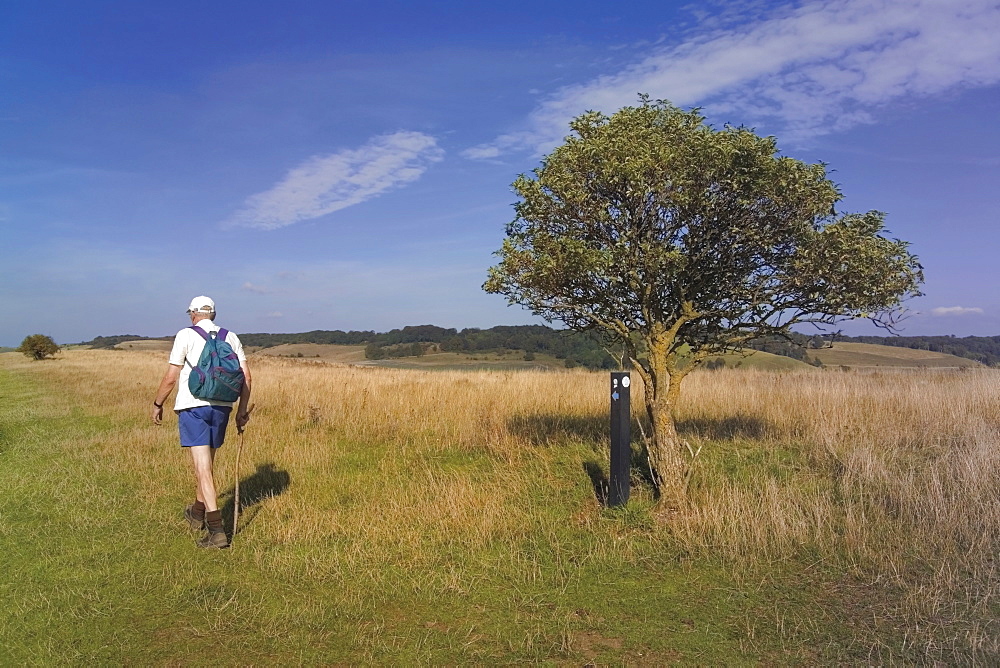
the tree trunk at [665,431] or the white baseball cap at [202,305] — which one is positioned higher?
the white baseball cap at [202,305]

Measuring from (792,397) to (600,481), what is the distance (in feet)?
21.3

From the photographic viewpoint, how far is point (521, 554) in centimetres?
564

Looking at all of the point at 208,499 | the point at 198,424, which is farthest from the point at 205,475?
the point at 198,424

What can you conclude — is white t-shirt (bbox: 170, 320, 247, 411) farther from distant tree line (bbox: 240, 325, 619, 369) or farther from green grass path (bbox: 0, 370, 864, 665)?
distant tree line (bbox: 240, 325, 619, 369)

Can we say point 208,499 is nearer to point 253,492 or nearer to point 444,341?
point 253,492

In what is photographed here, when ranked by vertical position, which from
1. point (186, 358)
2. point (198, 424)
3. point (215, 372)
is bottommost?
point (198, 424)

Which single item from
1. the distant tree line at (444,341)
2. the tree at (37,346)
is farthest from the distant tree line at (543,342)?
the tree at (37,346)

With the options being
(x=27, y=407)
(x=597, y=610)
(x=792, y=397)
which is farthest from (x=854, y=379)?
(x=27, y=407)

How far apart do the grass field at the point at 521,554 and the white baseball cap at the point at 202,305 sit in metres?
2.25

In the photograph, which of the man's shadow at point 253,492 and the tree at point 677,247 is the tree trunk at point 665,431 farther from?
the man's shadow at point 253,492

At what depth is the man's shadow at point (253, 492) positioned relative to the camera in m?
7.14

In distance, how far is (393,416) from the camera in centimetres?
1255

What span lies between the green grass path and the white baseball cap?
225 centimetres

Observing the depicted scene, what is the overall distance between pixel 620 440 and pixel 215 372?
3919 millimetres
